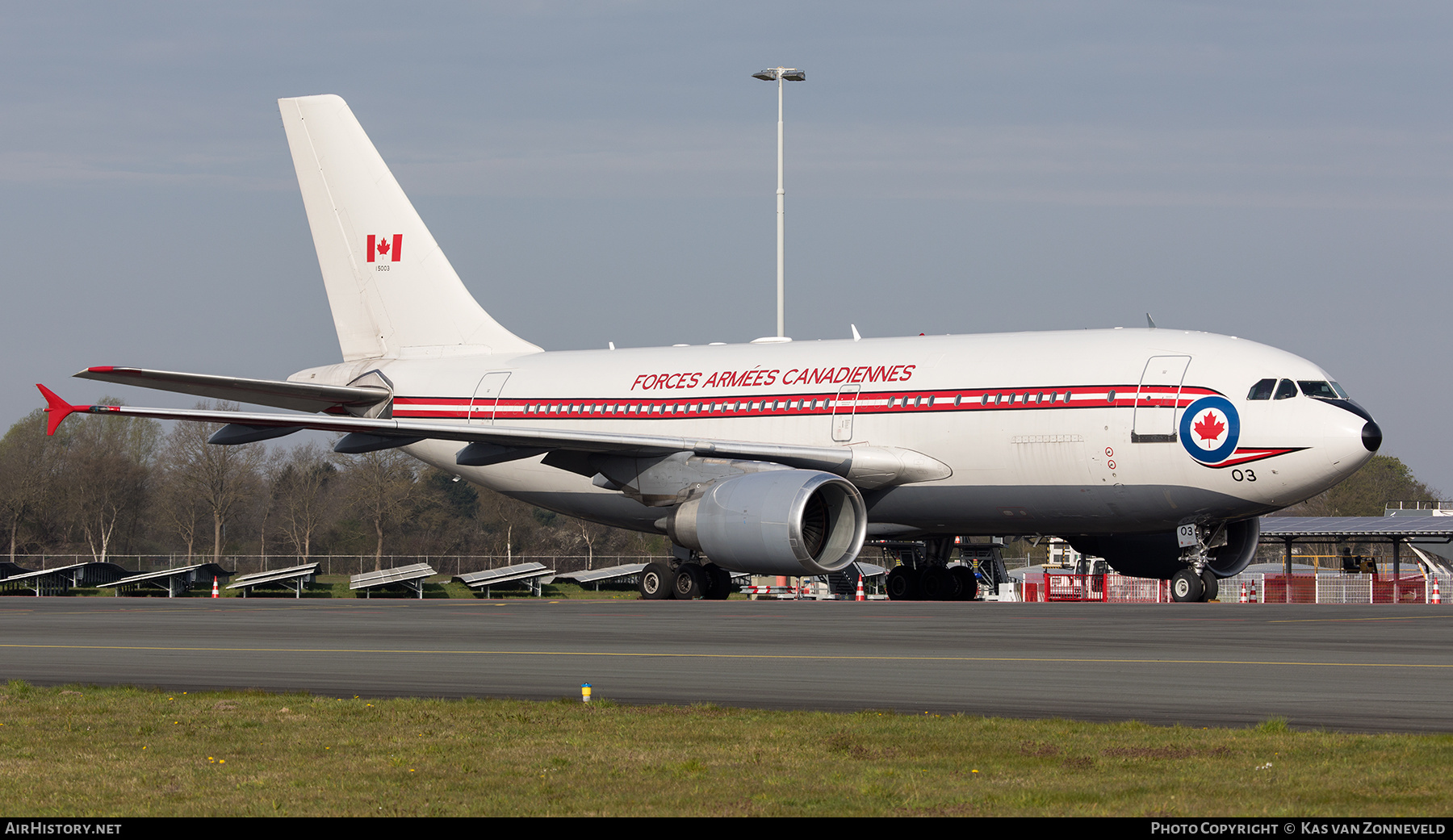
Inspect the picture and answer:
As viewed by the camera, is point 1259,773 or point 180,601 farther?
point 180,601

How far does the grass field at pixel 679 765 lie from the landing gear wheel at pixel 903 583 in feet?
68.1

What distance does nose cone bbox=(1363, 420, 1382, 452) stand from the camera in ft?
76.9

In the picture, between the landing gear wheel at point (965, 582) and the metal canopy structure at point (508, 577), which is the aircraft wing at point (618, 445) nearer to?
the landing gear wheel at point (965, 582)

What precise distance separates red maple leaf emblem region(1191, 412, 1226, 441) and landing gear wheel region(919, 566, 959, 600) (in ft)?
24.0

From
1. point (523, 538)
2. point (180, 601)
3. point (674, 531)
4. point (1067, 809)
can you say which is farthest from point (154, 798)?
point (523, 538)

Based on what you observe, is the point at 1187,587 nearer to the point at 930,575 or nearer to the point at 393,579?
the point at 930,575

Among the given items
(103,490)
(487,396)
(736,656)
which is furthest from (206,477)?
(736,656)

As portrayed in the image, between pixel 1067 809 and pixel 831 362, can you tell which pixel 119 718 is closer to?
pixel 1067 809

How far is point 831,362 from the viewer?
27875mm

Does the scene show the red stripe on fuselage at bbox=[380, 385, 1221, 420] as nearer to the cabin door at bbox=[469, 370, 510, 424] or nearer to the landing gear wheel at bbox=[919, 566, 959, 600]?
the cabin door at bbox=[469, 370, 510, 424]

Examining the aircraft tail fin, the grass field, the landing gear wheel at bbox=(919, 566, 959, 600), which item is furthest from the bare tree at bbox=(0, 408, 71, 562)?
the grass field

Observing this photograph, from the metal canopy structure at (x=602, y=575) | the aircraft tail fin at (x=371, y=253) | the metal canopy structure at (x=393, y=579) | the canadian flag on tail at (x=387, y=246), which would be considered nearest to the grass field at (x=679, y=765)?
the aircraft tail fin at (x=371, y=253)

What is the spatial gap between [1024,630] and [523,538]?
71052 mm

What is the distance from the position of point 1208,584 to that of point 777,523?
706 centimetres
